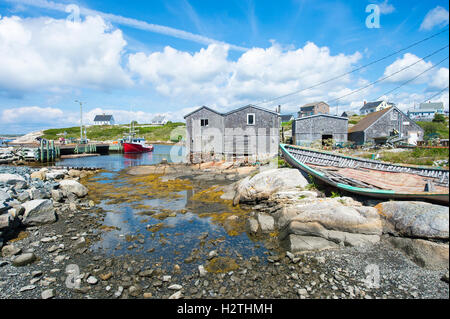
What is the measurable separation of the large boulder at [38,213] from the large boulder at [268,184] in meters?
10.0

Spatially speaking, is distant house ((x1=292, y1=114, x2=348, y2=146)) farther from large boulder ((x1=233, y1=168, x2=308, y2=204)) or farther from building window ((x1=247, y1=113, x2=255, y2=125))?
large boulder ((x1=233, y1=168, x2=308, y2=204))

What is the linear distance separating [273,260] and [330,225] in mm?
2517

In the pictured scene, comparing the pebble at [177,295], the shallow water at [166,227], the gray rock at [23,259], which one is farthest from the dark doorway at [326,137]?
the gray rock at [23,259]

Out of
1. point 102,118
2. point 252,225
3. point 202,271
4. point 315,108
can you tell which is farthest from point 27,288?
point 102,118

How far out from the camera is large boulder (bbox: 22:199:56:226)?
11.0m

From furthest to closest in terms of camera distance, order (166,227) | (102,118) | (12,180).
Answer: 1. (102,118)
2. (12,180)
3. (166,227)

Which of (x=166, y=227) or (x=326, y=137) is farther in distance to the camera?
(x=326, y=137)

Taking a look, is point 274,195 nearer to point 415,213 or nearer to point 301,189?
point 301,189

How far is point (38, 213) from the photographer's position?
11.4m

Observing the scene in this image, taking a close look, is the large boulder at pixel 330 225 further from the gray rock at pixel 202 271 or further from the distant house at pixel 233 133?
the distant house at pixel 233 133

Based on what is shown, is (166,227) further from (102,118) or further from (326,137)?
(102,118)

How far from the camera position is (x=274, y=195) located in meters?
13.2

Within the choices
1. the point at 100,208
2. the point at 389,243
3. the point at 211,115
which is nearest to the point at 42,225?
the point at 100,208
